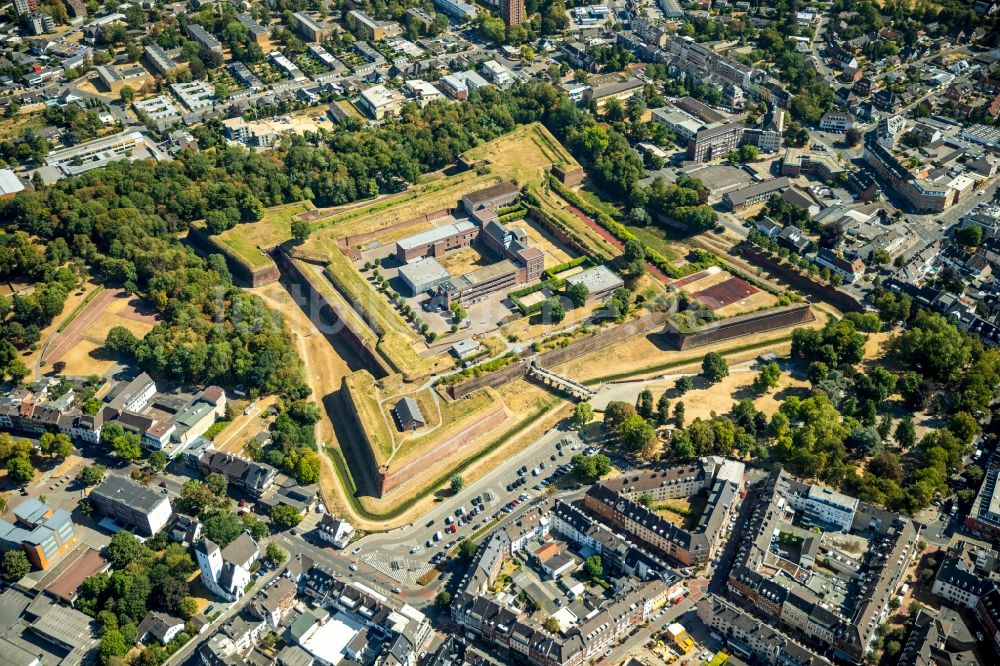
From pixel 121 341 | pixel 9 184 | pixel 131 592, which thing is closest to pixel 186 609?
pixel 131 592

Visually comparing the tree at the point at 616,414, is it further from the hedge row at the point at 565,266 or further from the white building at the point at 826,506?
the hedge row at the point at 565,266

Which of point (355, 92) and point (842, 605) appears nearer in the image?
point (842, 605)

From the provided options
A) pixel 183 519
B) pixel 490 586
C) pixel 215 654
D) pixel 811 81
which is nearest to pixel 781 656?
pixel 490 586

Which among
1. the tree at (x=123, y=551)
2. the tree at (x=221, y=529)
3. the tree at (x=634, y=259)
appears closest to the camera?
the tree at (x=123, y=551)

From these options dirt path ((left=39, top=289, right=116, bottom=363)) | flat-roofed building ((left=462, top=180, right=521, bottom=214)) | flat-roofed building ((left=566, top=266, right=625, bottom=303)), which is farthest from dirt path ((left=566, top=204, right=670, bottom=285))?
dirt path ((left=39, top=289, right=116, bottom=363))

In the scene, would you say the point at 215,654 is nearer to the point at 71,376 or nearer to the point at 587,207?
the point at 71,376

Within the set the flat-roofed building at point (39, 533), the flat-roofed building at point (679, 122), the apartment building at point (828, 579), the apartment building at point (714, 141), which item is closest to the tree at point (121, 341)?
the flat-roofed building at point (39, 533)
